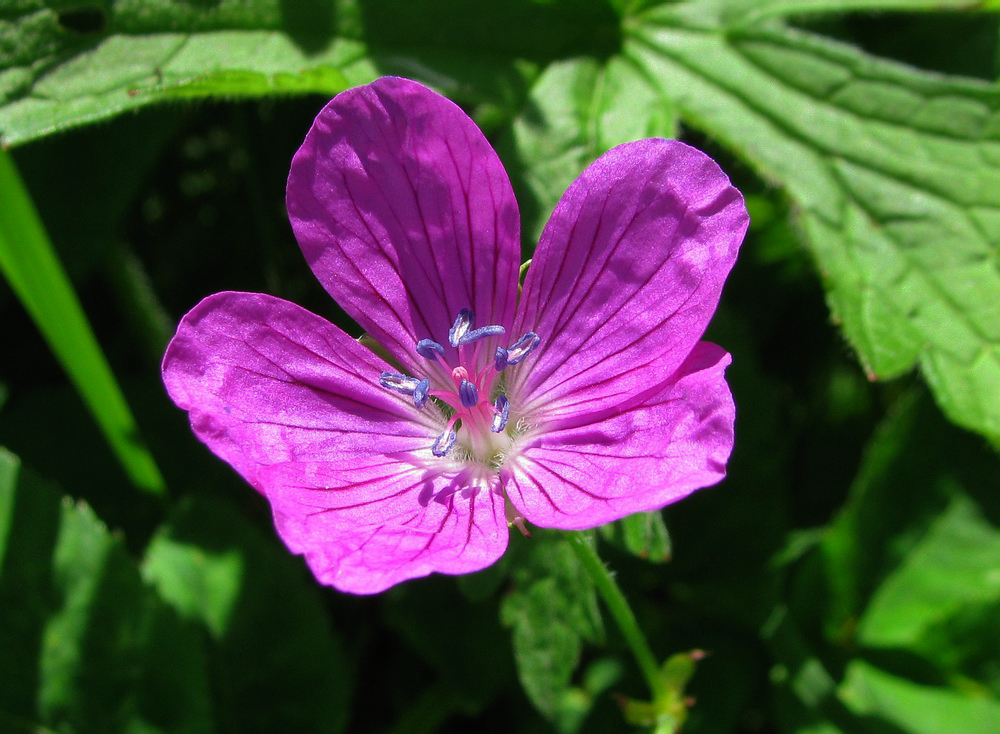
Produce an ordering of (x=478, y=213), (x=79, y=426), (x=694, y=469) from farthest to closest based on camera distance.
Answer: (x=79, y=426)
(x=478, y=213)
(x=694, y=469)

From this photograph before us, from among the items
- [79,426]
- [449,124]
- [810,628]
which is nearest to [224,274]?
[79,426]

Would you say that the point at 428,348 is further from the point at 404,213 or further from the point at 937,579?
the point at 937,579

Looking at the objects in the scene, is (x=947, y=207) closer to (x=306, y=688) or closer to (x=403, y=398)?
(x=403, y=398)

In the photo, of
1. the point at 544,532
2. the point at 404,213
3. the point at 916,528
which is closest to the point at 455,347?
the point at 404,213

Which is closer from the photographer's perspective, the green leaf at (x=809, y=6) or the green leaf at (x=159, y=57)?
the green leaf at (x=159, y=57)

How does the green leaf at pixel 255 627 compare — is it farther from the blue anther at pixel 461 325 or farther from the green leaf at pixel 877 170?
the green leaf at pixel 877 170

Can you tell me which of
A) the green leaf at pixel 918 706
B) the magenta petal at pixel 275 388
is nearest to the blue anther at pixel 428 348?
the magenta petal at pixel 275 388

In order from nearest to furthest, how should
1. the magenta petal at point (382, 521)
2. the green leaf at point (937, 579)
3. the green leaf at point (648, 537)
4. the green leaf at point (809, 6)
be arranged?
1. the magenta petal at point (382, 521)
2. the green leaf at point (648, 537)
3. the green leaf at point (809, 6)
4. the green leaf at point (937, 579)
